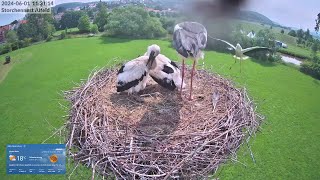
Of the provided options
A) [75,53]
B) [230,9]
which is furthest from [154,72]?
[75,53]


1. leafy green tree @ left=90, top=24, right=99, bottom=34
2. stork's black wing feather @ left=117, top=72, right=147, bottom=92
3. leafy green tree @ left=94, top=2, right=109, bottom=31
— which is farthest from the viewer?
leafy green tree @ left=90, top=24, right=99, bottom=34

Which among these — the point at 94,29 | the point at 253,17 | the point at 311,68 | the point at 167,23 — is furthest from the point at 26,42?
the point at 311,68

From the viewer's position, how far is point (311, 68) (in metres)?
3.84

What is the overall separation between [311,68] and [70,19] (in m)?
3.12

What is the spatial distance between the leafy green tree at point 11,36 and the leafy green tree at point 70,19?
0.66 m

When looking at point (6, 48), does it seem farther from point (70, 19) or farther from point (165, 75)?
point (165, 75)

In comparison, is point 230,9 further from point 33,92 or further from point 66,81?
point 33,92

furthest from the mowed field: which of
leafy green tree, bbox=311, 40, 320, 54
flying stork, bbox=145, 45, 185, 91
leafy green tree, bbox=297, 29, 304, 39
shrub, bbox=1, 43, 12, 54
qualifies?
flying stork, bbox=145, 45, 185, 91

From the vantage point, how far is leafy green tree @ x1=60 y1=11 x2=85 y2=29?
3.92 m

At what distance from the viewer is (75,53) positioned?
4492 mm

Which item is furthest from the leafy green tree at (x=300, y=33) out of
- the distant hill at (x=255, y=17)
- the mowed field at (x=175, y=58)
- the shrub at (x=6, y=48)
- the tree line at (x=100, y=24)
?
the shrub at (x=6, y=48)

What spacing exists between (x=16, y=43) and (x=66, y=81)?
0.68 m

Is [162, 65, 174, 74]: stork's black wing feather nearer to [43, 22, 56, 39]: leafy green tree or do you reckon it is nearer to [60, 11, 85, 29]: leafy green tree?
[60, 11, 85, 29]: leafy green tree

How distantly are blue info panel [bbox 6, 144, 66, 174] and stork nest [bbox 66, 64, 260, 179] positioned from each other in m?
0.15
